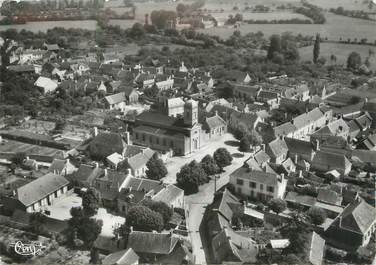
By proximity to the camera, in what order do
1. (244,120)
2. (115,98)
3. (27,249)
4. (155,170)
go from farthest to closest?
(115,98) < (244,120) < (155,170) < (27,249)

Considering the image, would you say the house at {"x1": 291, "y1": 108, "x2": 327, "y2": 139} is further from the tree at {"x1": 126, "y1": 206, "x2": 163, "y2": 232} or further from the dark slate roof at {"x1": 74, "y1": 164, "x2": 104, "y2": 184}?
the tree at {"x1": 126, "y1": 206, "x2": 163, "y2": 232}

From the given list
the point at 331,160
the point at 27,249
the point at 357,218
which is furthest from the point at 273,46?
the point at 27,249

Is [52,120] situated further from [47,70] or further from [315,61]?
[315,61]

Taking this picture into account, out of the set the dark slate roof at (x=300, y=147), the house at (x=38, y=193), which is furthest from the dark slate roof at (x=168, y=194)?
the dark slate roof at (x=300, y=147)

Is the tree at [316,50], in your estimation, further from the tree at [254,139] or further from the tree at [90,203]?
the tree at [90,203]

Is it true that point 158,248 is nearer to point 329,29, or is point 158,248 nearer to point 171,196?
point 171,196

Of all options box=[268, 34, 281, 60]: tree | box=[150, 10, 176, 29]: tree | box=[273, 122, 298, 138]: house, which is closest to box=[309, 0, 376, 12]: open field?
box=[268, 34, 281, 60]: tree
